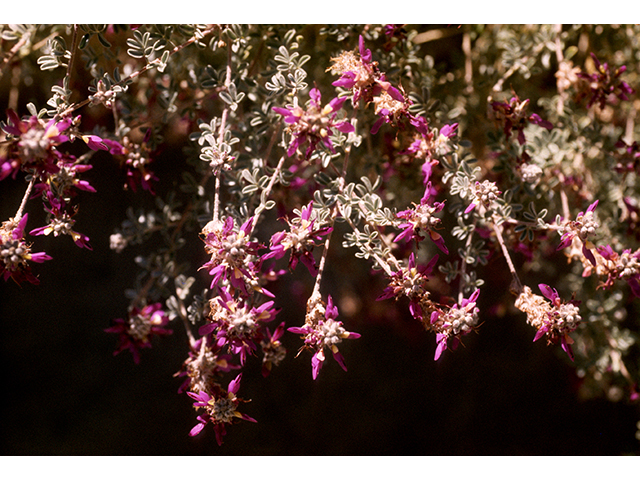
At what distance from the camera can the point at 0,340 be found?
1.85 meters

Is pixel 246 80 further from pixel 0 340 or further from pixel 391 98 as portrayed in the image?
pixel 0 340

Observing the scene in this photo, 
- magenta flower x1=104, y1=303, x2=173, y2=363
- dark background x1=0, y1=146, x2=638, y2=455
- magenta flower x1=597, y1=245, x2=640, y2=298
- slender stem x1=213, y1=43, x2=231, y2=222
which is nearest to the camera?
slender stem x1=213, y1=43, x2=231, y2=222

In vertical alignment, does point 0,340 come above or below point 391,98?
below

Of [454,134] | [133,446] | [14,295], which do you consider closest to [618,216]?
[454,134]

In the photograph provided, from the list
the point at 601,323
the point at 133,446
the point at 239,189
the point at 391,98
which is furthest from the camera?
the point at 133,446

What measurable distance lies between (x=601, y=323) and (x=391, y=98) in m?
0.99

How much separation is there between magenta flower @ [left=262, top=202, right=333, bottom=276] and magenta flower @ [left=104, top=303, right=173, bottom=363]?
0.45 m

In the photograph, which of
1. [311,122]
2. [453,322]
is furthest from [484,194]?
[311,122]

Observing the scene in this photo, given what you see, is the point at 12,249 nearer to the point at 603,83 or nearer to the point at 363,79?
the point at 363,79

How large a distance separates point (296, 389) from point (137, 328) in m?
0.87

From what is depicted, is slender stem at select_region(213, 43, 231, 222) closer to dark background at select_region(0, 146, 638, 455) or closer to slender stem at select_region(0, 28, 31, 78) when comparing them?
slender stem at select_region(0, 28, 31, 78)

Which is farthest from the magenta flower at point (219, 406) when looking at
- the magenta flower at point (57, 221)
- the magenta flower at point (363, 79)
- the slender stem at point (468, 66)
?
the slender stem at point (468, 66)

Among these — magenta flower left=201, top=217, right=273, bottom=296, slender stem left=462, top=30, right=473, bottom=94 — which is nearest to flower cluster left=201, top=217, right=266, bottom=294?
magenta flower left=201, top=217, right=273, bottom=296

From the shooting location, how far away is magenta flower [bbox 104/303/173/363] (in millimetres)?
1159
